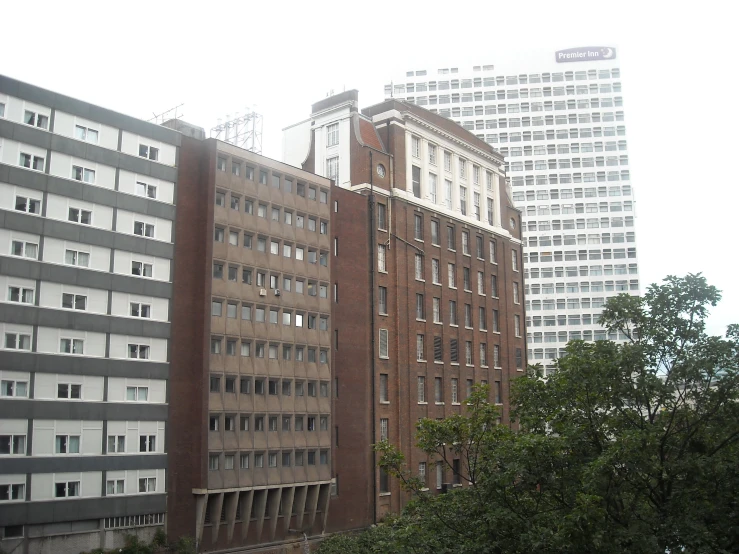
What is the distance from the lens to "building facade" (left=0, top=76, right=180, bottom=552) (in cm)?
4247

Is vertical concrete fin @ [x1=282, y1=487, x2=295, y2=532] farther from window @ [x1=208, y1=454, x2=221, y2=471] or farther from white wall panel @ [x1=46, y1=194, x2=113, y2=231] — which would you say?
white wall panel @ [x1=46, y1=194, x2=113, y2=231]

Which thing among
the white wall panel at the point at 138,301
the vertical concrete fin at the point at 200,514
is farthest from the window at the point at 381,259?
the vertical concrete fin at the point at 200,514

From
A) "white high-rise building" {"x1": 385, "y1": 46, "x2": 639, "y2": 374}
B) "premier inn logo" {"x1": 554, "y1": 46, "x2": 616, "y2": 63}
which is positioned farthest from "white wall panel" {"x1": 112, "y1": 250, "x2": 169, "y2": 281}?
"premier inn logo" {"x1": 554, "y1": 46, "x2": 616, "y2": 63}

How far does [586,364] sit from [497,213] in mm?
55271

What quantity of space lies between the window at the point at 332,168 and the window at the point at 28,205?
92.6 feet

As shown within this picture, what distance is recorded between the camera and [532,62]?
136 metres

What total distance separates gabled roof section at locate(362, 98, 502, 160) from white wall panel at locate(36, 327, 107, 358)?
34220 mm

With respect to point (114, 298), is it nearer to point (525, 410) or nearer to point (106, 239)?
point (106, 239)

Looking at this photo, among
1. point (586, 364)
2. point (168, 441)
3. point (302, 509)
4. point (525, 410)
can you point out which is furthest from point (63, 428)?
point (586, 364)

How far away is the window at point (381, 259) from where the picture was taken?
6575 centimetres

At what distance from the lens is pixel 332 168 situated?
68688mm

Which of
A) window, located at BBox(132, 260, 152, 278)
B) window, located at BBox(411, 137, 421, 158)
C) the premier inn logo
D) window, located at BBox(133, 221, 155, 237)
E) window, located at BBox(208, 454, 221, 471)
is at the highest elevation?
the premier inn logo

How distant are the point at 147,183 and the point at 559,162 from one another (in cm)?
9539

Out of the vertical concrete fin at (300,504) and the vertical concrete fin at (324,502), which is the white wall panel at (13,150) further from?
the vertical concrete fin at (324,502)
